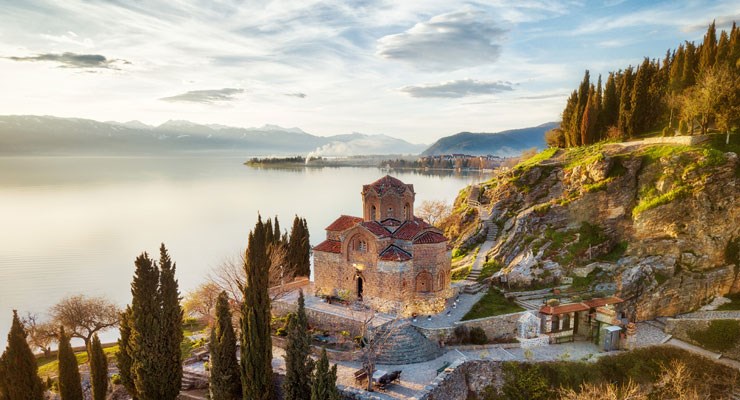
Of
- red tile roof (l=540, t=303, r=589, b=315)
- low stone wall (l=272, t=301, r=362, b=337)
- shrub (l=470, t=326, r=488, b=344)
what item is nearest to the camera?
shrub (l=470, t=326, r=488, b=344)

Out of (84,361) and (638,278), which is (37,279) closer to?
(84,361)

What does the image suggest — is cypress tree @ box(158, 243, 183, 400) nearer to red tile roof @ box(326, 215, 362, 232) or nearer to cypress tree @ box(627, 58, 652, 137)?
red tile roof @ box(326, 215, 362, 232)

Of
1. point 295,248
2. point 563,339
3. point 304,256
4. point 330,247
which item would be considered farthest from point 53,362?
point 563,339

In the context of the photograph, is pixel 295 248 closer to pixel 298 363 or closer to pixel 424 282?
pixel 424 282

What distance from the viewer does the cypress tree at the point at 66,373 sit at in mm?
20609

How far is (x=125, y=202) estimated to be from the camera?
97500 mm

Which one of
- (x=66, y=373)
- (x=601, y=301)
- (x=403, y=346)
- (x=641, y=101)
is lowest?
(x=403, y=346)

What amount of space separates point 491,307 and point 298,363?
14666 mm

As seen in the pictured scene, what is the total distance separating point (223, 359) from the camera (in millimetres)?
20281

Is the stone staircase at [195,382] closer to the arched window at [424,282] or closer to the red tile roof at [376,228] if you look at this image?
the red tile roof at [376,228]

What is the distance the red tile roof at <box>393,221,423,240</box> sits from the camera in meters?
29.1

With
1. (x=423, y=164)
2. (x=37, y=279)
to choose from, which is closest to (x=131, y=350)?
(x=37, y=279)

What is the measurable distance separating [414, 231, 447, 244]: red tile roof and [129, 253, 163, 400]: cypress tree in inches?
627

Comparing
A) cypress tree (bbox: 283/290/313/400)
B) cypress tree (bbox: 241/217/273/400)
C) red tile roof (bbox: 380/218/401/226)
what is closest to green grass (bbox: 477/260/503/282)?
red tile roof (bbox: 380/218/401/226)
